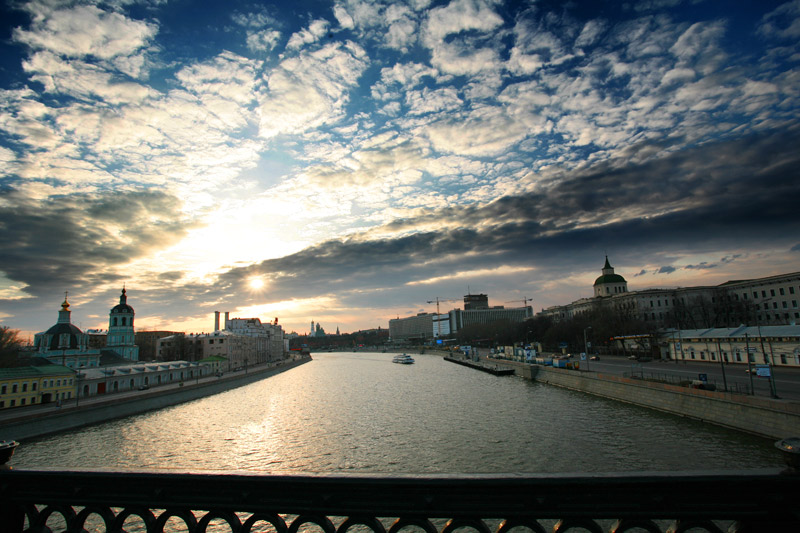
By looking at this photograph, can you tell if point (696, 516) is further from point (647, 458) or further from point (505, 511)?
point (647, 458)

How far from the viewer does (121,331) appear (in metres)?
77.1

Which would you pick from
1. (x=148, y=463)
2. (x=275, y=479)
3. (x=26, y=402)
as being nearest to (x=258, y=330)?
(x=26, y=402)

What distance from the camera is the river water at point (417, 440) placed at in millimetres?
19266

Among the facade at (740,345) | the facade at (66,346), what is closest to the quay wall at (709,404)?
the facade at (740,345)

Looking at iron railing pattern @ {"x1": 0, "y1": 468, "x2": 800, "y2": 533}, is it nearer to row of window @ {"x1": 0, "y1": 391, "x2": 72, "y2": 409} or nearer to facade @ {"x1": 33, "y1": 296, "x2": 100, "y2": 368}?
row of window @ {"x1": 0, "y1": 391, "x2": 72, "y2": 409}

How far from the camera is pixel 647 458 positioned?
18.9 meters

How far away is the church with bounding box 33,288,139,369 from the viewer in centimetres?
5896

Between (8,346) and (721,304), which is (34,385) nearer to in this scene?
(8,346)

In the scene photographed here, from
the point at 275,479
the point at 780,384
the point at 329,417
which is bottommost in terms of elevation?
the point at 329,417

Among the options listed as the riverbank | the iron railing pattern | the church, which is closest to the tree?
the church

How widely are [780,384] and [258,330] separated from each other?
138 meters

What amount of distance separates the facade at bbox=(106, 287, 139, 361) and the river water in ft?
152

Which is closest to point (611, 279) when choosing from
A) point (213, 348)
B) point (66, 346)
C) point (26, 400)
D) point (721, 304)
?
point (721, 304)

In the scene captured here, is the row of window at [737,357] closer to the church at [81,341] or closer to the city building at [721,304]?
the city building at [721,304]
